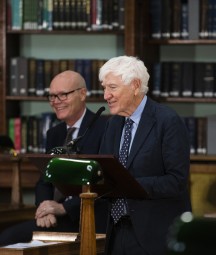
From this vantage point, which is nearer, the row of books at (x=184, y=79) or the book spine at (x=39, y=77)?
the row of books at (x=184, y=79)

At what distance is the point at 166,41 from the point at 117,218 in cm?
286

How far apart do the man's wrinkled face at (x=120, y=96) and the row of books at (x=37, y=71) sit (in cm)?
279

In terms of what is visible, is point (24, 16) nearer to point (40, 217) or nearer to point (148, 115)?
point (40, 217)

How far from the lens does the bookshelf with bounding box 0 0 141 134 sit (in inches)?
251

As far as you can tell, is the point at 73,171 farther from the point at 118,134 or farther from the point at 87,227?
the point at 118,134

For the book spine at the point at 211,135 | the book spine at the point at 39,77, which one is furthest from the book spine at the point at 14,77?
the book spine at the point at 211,135

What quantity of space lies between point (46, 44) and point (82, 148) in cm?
243

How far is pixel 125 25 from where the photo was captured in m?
6.39

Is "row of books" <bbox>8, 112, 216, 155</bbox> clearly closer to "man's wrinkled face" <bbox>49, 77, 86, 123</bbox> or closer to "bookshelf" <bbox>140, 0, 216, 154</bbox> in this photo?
"bookshelf" <bbox>140, 0, 216, 154</bbox>

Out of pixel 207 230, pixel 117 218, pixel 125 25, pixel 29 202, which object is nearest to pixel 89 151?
A: pixel 117 218

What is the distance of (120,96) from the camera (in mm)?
3803

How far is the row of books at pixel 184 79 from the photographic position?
6.37 metres

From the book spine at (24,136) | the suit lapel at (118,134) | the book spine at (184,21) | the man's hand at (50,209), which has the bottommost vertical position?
the man's hand at (50,209)

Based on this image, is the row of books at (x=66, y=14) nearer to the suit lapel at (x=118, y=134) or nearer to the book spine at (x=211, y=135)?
the book spine at (x=211, y=135)
